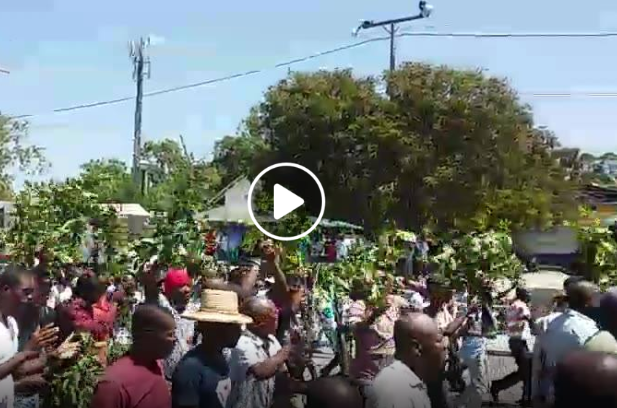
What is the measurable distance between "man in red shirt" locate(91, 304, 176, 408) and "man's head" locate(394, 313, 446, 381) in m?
1.03

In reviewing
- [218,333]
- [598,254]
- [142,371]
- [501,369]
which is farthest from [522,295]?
[142,371]

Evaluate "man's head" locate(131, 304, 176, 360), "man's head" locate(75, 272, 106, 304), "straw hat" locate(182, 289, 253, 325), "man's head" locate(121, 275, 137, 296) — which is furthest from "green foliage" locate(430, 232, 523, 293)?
"man's head" locate(131, 304, 176, 360)

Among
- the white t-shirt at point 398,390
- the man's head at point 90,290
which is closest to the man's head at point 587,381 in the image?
the white t-shirt at point 398,390

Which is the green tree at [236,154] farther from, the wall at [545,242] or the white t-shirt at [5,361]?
the white t-shirt at [5,361]

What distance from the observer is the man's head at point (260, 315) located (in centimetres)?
611

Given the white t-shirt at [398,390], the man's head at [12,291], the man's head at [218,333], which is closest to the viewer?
the white t-shirt at [398,390]

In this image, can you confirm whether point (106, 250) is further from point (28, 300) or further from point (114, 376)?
point (114, 376)

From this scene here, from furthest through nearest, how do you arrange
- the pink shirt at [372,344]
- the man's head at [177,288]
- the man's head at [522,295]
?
the man's head at [522,295], the man's head at [177,288], the pink shirt at [372,344]

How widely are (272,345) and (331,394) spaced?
2444mm

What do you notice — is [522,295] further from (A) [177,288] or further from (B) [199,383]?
(B) [199,383]

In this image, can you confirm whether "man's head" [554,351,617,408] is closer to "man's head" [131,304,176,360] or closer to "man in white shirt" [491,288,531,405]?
"man's head" [131,304,176,360]

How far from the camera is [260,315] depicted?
6.12m

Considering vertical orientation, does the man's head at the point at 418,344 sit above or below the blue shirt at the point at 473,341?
above

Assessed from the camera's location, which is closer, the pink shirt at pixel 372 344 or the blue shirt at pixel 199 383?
the blue shirt at pixel 199 383
